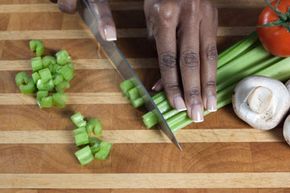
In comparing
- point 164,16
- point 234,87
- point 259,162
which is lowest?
point 259,162

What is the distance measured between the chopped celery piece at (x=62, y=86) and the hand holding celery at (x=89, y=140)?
137 millimetres

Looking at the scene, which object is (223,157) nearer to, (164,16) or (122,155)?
(122,155)

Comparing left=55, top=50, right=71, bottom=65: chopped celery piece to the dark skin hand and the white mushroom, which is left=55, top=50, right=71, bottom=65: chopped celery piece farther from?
the white mushroom

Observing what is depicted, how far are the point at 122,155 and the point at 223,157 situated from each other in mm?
345

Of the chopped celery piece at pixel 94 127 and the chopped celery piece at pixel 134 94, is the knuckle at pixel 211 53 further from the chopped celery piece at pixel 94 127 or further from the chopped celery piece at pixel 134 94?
the chopped celery piece at pixel 94 127

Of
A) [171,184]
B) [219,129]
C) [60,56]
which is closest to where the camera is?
[171,184]

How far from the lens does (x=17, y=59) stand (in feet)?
5.91

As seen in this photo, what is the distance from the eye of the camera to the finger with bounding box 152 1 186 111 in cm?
158

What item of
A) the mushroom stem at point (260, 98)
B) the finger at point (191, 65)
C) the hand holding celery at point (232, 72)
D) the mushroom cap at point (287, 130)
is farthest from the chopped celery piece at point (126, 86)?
the mushroom cap at point (287, 130)

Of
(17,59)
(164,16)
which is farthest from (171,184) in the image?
(17,59)

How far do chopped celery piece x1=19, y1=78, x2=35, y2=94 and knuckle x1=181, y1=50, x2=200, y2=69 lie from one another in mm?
570

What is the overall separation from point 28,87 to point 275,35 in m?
0.92

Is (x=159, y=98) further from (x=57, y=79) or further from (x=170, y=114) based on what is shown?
(x=57, y=79)

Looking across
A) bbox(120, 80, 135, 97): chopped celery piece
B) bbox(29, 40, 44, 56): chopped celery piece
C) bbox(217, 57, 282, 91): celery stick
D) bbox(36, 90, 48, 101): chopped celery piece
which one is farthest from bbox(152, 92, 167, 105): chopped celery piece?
bbox(29, 40, 44, 56): chopped celery piece
